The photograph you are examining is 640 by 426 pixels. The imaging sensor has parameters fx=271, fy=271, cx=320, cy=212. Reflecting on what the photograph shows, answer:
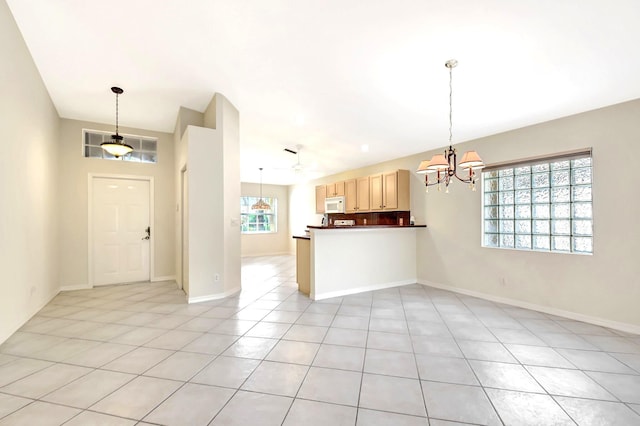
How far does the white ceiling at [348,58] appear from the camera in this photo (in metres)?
2.18

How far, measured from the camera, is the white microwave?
22.6ft

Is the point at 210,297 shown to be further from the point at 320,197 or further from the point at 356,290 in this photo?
the point at 320,197

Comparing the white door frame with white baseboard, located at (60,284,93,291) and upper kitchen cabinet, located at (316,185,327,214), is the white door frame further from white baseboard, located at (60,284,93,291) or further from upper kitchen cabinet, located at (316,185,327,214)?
upper kitchen cabinet, located at (316,185,327,214)

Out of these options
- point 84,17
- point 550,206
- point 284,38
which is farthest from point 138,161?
point 550,206

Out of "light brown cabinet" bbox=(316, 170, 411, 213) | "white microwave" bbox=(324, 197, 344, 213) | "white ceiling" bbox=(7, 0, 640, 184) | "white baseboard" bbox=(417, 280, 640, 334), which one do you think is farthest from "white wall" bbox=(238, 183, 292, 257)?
"white baseboard" bbox=(417, 280, 640, 334)

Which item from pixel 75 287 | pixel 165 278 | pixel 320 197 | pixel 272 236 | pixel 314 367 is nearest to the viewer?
pixel 314 367

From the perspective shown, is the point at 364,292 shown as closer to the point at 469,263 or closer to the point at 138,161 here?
the point at 469,263

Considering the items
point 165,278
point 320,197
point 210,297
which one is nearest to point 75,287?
point 165,278

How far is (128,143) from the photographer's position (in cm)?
521

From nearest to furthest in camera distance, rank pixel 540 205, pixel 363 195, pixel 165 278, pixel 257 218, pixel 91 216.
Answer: pixel 540 205 → pixel 91 216 → pixel 165 278 → pixel 363 195 → pixel 257 218

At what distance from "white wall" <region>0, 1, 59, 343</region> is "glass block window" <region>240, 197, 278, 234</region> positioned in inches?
212

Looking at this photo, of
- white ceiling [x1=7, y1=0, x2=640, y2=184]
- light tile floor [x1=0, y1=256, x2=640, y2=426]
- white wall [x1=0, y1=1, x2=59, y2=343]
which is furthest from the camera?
white wall [x1=0, y1=1, x2=59, y2=343]

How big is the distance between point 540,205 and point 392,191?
93.3 inches

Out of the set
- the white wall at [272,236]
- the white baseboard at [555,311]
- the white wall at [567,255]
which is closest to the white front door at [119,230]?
the white wall at [272,236]
